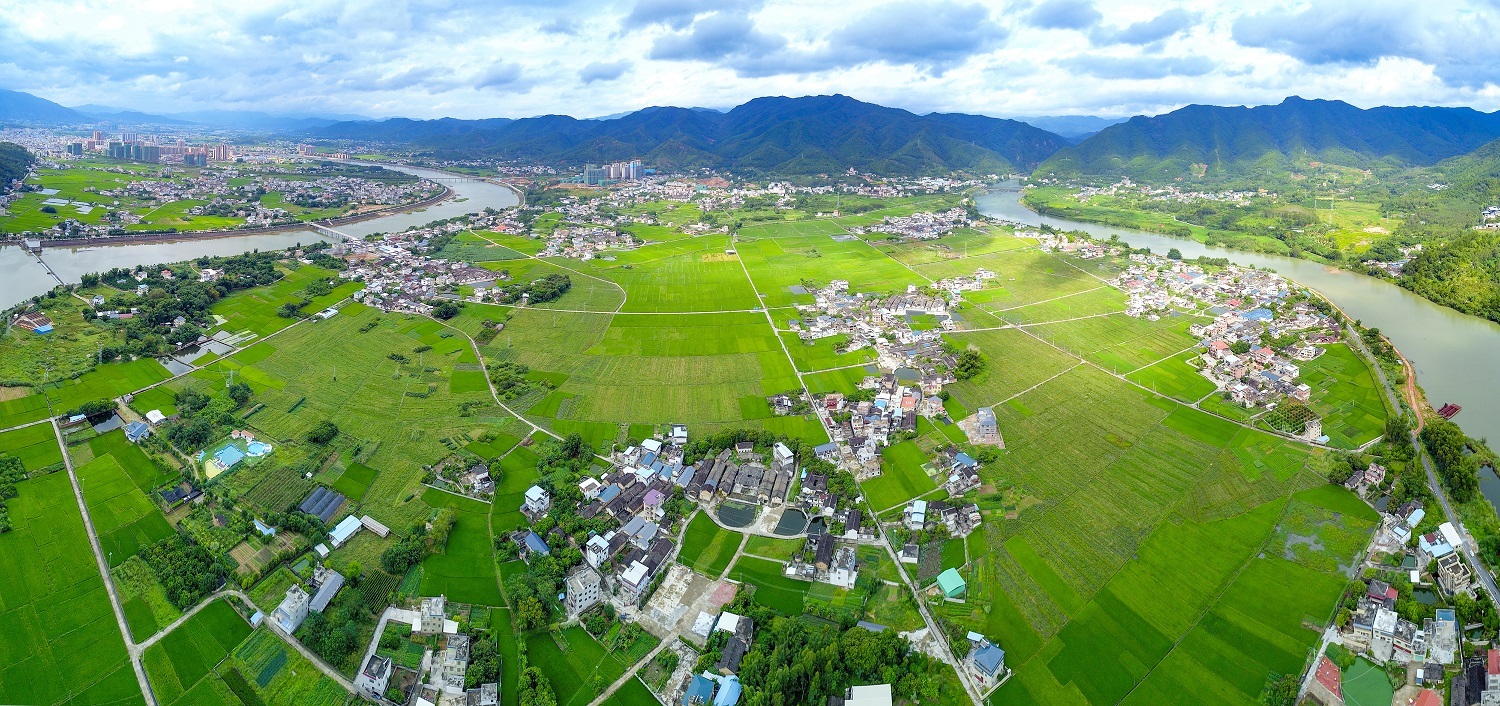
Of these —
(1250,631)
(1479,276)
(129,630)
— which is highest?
(1479,276)

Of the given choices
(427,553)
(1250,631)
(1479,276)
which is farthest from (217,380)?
(1479,276)

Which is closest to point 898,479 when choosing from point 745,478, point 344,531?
point 745,478

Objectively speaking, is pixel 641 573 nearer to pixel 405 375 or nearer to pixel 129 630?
pixel 129 630

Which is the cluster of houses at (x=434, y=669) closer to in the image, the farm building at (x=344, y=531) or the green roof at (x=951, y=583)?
the farm building at (x=344, y=531)

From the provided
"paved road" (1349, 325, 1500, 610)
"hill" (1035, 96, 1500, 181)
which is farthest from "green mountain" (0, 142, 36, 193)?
"hill" (1035, 96, 1500, 181)

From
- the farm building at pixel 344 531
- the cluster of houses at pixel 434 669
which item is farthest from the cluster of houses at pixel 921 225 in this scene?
the cluster of houses at pixel 434 669

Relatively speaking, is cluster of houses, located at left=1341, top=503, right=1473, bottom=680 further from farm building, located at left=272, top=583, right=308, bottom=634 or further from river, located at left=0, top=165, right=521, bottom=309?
river, located at left=0, top=165, right=521, bottom=309
